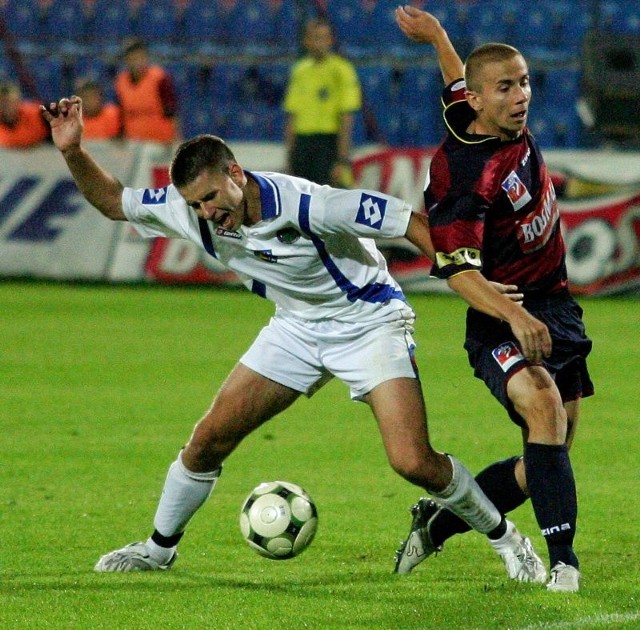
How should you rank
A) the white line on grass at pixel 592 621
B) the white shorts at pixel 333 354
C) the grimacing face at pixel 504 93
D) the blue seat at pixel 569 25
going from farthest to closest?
the blue seat at pixel 569 25
the white shorts at pixel 333 354
the grimacing face at pixel 504 93
the white line on grass at pixel 592 621

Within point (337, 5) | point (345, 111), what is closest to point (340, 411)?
point (345, 111)

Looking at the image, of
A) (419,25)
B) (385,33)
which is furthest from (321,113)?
(419,25)

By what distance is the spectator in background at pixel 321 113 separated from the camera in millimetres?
14430

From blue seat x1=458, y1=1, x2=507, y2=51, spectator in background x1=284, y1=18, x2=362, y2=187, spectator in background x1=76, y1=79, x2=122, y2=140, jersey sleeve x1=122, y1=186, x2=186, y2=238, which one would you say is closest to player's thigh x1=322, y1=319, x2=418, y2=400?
jersey sleeve x1=122, y1=186, x2=186, y2=238

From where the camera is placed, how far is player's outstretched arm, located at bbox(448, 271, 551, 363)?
15.1 feet

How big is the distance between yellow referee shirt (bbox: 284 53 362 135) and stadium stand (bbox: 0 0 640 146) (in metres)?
3.28

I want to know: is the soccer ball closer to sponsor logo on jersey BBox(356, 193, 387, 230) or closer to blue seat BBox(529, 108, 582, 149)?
sponsor logo on jersey BBox(356, 193, 387, 230)

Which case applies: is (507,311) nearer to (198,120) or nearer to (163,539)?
(163,539)

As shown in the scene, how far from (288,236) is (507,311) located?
34.8 inches

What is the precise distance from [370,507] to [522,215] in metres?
1.96

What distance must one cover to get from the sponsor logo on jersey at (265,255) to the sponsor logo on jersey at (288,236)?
0.21ft

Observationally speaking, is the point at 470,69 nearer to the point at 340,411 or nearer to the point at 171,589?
the point at 171,589

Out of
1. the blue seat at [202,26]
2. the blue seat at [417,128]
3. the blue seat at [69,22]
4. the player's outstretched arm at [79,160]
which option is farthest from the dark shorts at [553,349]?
the blue seat at [69,22]

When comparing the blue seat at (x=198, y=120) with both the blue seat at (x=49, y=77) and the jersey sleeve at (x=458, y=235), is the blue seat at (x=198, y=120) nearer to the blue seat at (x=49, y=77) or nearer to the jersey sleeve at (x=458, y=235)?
the blue seat at (x=49, y=77)
